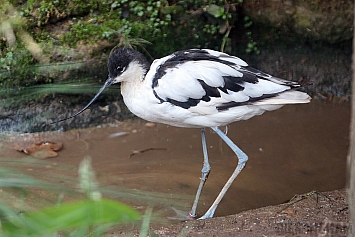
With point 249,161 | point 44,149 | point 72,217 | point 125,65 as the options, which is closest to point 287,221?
point 249,161

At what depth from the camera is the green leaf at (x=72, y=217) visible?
1029 millimetres

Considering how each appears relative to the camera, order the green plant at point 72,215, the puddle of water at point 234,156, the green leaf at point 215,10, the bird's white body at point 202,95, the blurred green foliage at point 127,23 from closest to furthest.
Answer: the green plant at point 72,215 < the bird's white body at point 202,95 < the puddle of water at point 234,156 < the blurred green foliage at point 127,23 < the green leaf at point 215,10

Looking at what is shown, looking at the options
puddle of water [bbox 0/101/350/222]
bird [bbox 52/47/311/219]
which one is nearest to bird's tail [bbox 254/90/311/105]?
bird [bbox 52/47/311/219]

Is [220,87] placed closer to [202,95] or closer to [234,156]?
[202,95]

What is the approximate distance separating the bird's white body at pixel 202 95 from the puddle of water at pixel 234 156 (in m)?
0.73

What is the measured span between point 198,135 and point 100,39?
1.41m

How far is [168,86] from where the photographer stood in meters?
3.69

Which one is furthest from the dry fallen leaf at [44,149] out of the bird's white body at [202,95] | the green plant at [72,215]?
the green plant at [72,215]

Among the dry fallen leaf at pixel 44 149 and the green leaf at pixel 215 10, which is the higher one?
the green leaf at pixel 215 10

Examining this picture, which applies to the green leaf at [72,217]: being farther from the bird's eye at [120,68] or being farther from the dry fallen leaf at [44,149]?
the dry fallen leaf at [44,149]

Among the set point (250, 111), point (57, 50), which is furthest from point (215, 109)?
point (57, 50)

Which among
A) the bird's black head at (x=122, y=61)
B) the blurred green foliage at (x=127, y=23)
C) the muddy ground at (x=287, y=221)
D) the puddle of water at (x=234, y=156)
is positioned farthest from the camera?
the blurred green foliage at (x=127, y=23)

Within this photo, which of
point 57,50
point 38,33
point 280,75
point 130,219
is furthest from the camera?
point 280,75

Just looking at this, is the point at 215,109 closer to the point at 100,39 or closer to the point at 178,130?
the point at 178,130
